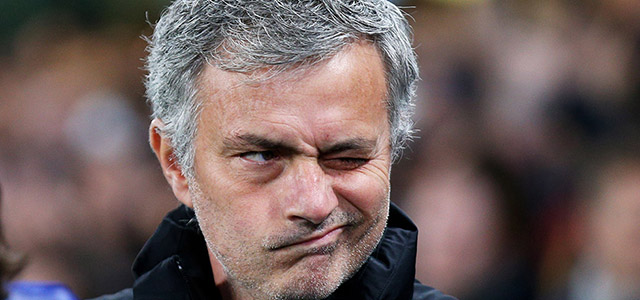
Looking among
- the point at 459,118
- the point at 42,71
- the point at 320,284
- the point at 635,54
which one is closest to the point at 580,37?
the point at 635,54

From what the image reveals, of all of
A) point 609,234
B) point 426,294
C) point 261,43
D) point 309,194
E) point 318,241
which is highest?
point 261,43

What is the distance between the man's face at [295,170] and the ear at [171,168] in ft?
0.55

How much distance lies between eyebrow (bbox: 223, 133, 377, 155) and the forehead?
0.07 ft

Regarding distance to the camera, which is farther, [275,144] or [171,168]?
[171,168]

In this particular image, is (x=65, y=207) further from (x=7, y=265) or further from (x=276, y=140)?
(x=276, y=140)

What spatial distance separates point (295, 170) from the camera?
1.66 metres

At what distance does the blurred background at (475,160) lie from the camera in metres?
3.87

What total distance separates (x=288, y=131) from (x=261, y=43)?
0.65 ft

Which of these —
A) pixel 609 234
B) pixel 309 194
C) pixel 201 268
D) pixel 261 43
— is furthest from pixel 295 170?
pixel 609 234

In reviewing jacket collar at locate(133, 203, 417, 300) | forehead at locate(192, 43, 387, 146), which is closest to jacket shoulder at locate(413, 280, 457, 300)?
jacket collar at locate(133, 203, 417, 300)

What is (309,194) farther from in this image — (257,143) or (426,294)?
(426,294)

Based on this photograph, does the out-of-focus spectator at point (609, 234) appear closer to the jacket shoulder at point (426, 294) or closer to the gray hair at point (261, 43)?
the jacket shoulder at point (426, 294)

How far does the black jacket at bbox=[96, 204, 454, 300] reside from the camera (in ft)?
6.15

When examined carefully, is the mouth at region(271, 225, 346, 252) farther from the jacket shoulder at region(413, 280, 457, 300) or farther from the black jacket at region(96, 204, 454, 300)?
the jacket shoulder at region(413, 280, 457, 300)
